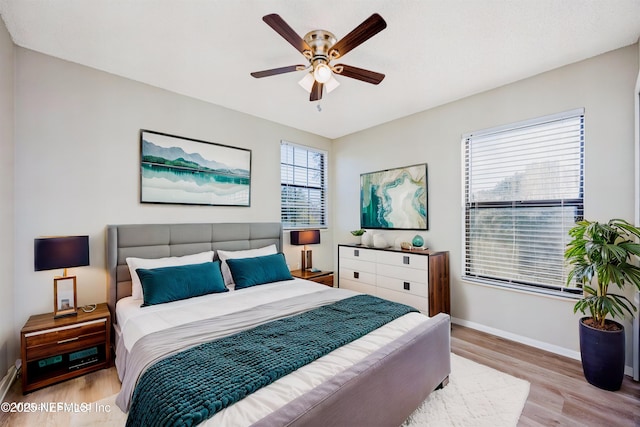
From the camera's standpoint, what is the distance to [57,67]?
2.59m

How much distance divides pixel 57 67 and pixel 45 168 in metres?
→ 0.94

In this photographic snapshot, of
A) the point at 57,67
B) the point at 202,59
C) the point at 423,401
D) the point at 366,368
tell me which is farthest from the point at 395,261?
the point at 57,67

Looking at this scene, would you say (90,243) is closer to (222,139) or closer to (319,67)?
(222,139)

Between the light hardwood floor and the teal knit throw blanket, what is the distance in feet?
3.68

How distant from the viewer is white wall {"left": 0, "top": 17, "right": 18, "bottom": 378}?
7.02ft

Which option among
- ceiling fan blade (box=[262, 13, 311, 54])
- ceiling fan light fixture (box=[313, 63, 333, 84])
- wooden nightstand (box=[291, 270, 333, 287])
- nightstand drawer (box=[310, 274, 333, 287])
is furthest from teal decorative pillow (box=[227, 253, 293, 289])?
ceiling fan blade (box=[262, 13, 311, 54])

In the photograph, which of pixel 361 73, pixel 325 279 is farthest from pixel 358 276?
pixel 361 73

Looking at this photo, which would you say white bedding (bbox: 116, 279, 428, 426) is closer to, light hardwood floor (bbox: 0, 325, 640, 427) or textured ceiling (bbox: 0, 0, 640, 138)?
light hardwood floor (bbox: 0, 325, 640, 427)

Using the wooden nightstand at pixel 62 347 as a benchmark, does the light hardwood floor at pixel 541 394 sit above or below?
below

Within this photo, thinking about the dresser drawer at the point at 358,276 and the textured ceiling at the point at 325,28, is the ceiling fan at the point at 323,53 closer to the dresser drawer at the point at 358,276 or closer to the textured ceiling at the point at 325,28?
the textured ceiling at the point at 325,28

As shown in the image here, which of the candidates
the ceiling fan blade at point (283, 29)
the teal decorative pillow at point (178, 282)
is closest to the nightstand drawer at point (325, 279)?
the teal decorative pillow at point (178, 282)

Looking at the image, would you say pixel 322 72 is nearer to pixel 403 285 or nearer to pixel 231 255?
pixel 231 255

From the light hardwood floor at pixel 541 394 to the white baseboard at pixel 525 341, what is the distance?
0.21ft

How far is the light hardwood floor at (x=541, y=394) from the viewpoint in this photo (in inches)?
73.7
